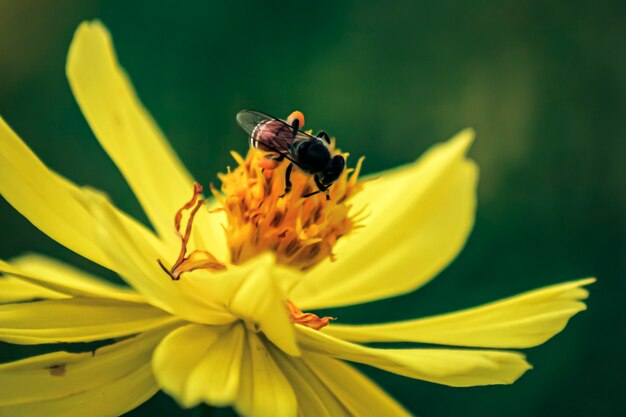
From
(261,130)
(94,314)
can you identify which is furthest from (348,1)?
(94,314)

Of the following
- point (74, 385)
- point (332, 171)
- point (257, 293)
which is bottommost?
point (74, 385)

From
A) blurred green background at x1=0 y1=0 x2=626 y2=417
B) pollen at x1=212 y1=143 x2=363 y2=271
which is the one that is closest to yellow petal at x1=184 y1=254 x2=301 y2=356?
pollen at x1=212 y1=143 x2=363 y2=271

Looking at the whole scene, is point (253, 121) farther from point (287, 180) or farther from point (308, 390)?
point (308, 390)

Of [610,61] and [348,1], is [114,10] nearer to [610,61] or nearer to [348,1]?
[348,1]

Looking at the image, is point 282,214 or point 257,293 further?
point 282,214

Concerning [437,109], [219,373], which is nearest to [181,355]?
[219,373]

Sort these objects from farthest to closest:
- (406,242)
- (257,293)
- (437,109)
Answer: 1. (437,109)
2. (406,242)
3. (257,293)
